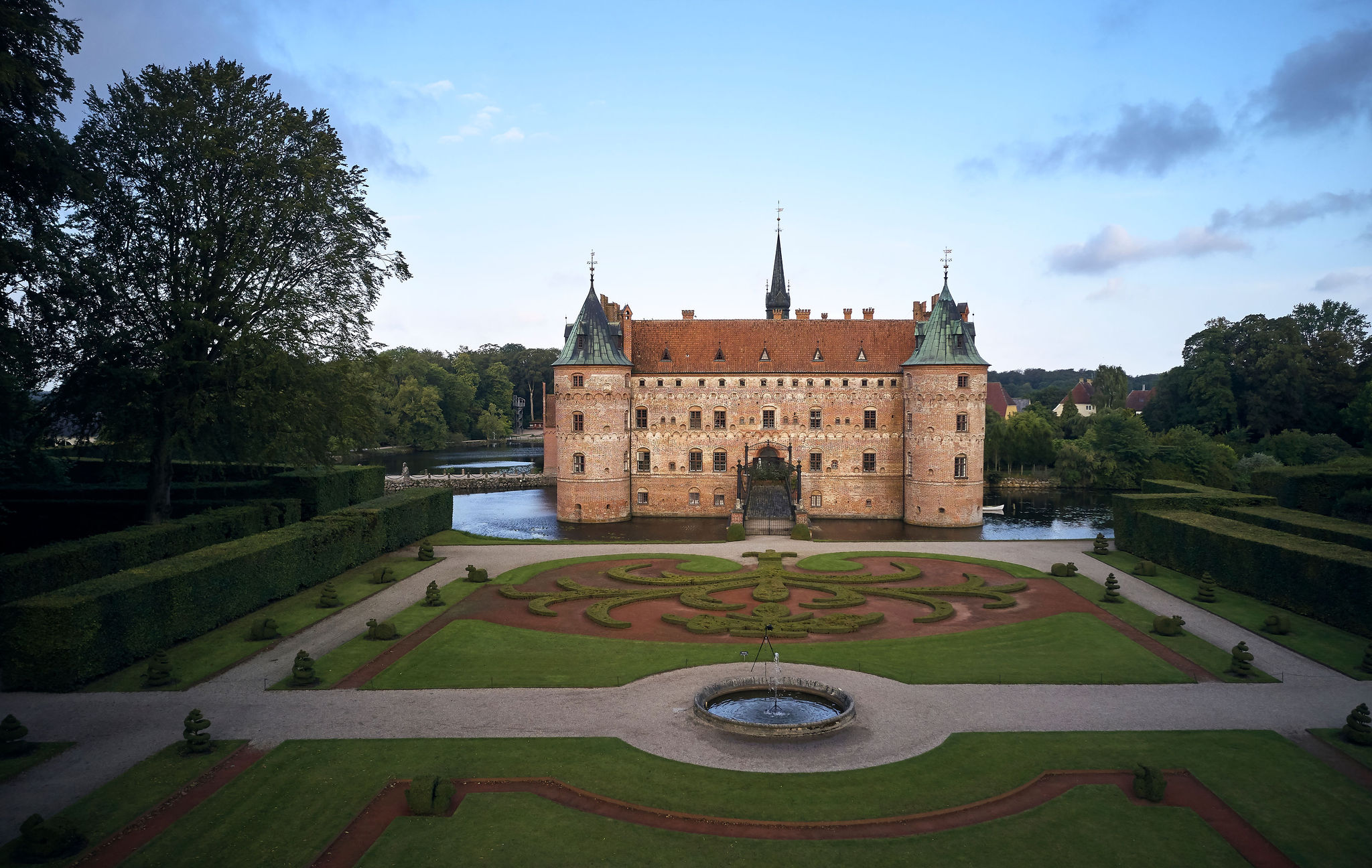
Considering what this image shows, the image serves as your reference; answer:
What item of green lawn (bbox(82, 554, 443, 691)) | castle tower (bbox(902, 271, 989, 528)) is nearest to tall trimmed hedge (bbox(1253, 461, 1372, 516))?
castle tower (bbox(902, 271, 989, 528))

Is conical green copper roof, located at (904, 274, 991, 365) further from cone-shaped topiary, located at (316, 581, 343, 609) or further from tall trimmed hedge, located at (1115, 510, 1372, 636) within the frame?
cone-shaped topiary, located at (316, 581, 343, 609)

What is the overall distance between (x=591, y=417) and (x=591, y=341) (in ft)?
16.4

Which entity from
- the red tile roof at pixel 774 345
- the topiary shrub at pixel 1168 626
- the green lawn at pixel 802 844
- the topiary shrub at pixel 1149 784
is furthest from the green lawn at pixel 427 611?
the red tile roof at pixel 774 345

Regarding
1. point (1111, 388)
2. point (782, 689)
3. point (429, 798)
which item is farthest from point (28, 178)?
point (1111, 388)

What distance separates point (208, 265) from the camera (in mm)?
31312

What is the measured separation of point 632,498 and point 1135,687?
3847cm

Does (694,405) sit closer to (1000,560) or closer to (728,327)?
(728,327)

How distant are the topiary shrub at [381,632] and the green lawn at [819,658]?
3.99 ft

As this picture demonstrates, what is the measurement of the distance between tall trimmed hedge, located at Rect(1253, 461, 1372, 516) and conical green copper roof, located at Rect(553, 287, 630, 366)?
127 ft

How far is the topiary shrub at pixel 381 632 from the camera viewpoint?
83.5 ft

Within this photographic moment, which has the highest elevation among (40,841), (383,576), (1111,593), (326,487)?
(326,487)

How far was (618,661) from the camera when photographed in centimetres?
2341

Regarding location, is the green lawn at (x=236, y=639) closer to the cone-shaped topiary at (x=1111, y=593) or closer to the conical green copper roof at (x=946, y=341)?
the cone-shaped topiary at (x=1111, y=593)

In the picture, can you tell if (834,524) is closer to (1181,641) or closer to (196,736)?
(1181,641)
